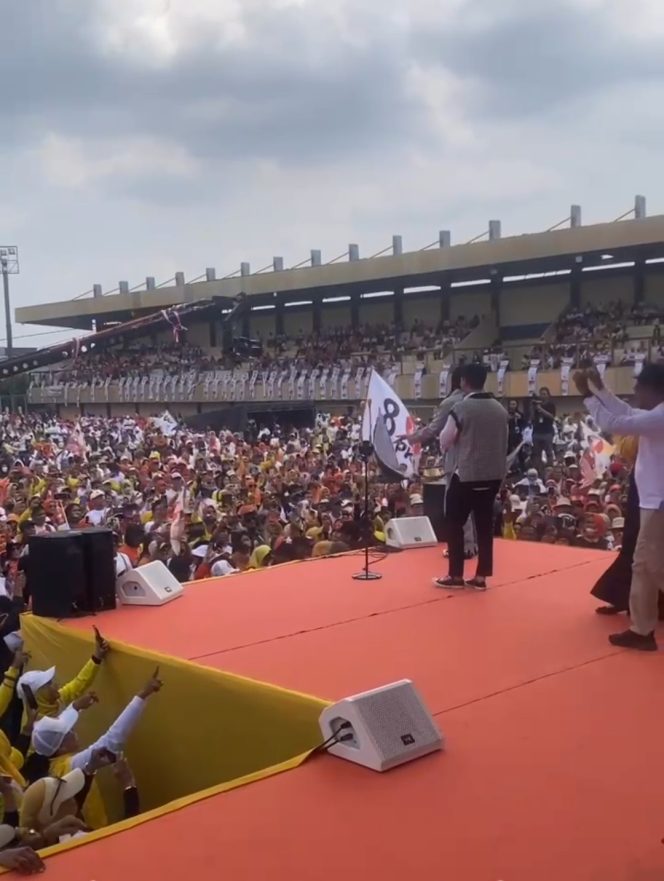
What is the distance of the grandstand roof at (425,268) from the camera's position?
2289 cm

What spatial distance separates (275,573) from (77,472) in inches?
361

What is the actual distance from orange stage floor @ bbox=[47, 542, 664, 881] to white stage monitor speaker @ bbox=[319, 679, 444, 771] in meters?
0.05

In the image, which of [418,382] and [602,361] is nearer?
[602,361]

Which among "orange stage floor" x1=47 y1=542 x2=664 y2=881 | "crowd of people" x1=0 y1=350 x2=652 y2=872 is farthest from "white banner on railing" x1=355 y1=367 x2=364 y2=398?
"orange stage floor" x1=47 y1=542 x2=664 y2=881

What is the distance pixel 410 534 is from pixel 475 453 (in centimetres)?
187

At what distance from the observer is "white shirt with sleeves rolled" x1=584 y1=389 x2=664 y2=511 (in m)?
3.46

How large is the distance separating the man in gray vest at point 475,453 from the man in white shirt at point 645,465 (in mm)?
1006

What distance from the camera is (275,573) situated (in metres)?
5.76

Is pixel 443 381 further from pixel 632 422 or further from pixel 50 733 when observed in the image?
pixel 50 733

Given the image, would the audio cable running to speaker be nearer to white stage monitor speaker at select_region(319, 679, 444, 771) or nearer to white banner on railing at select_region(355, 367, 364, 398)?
white stage monitor speaker at select_region(319, 679, 444, 771)

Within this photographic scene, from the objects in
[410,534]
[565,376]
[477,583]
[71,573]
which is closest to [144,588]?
[71,573]

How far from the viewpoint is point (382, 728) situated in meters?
2.72

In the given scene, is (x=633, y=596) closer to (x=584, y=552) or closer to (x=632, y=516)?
(x=632, y=516)

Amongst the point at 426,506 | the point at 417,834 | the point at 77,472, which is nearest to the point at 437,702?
the point at 417,834
